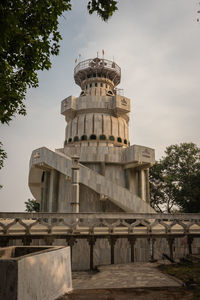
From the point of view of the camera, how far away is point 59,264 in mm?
5816

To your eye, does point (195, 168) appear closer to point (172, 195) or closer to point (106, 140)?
point (172, 195)

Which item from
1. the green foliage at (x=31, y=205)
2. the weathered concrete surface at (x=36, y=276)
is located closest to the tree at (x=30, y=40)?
the weathered concrete surface at (x=36, y=276)

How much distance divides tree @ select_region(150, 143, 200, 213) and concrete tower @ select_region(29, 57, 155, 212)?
11.2m

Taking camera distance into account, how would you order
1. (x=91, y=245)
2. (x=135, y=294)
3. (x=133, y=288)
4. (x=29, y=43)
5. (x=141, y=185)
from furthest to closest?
(x=141, y=185), (x=91, y=245), (x=29, y=43), (x=133, y=288), (x=135, y=294)

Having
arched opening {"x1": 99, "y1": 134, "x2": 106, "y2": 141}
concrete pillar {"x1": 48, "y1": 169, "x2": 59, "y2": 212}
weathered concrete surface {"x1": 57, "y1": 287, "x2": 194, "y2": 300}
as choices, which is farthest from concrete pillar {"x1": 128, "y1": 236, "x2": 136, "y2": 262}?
arched opening {"x1": 99, "y1": 134, "x2": 106, "y2": 141}

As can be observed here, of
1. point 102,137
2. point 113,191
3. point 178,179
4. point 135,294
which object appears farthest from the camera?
point 178,179

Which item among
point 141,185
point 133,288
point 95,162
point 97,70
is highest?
point 97,70

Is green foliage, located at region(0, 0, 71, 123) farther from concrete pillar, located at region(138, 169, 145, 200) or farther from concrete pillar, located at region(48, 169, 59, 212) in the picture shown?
concrete pillar, located at region(138, 169, 145, 200)

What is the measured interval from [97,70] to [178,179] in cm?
1942

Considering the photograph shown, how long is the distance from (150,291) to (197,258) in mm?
5351

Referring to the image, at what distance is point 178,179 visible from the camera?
34.9m

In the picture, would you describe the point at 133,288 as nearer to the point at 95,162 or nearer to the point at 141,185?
the point at 95,162

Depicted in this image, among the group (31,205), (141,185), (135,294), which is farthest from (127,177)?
(31,205)

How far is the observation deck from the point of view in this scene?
32094mm
